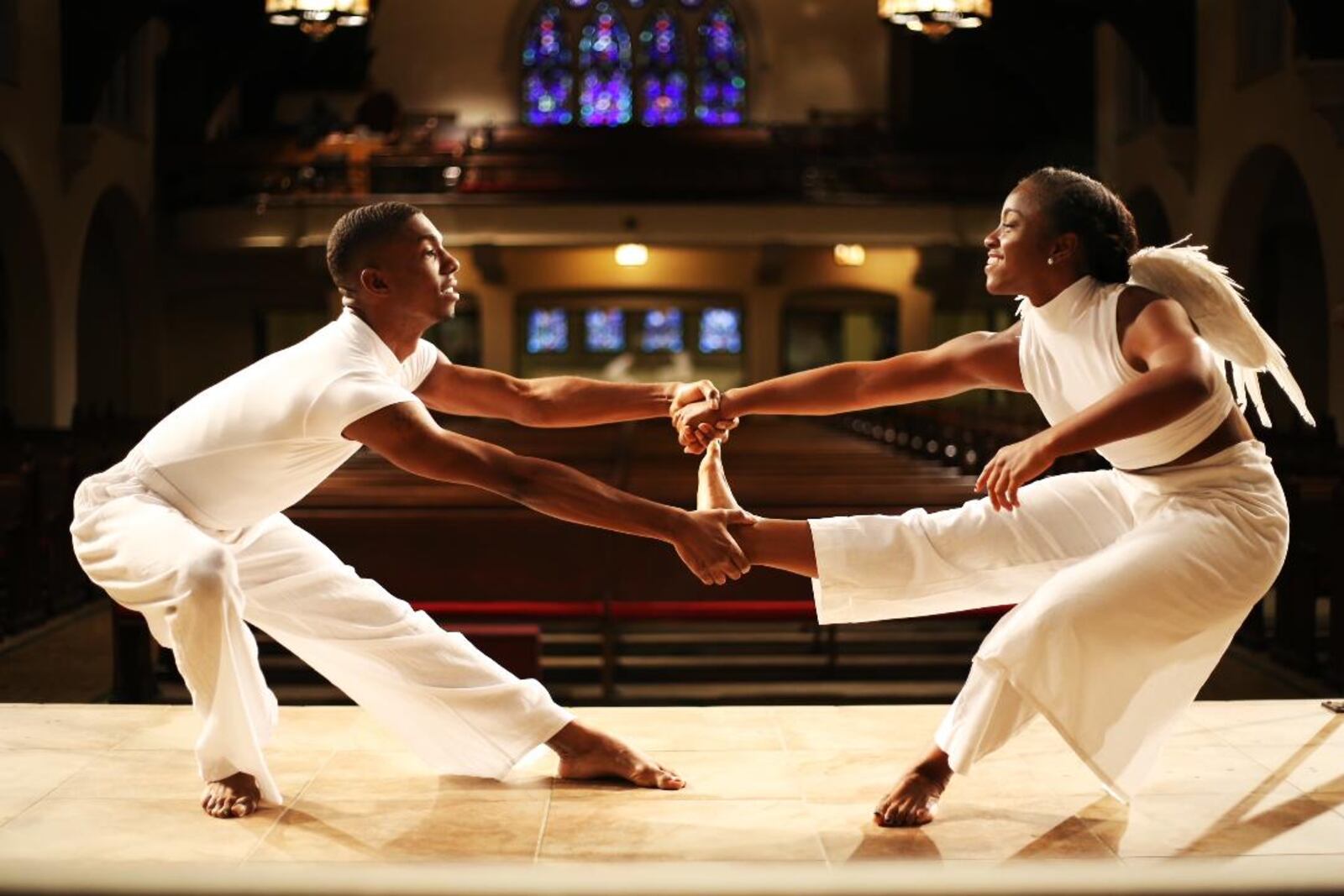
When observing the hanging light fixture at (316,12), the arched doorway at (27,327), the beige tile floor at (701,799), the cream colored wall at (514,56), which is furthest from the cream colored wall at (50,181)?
the beige tile floor at (701,799)

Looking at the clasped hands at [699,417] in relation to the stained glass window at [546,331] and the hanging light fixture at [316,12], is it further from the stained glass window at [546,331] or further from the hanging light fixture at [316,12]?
the stained glass window at [546,331]

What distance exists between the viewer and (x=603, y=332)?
21.4 meters

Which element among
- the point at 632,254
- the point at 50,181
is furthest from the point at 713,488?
the point at 632,254

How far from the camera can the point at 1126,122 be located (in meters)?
16.9

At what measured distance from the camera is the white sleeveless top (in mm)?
3080

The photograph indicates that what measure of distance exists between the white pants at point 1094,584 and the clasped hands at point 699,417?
44 centimetres

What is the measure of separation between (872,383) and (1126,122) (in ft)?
47.1

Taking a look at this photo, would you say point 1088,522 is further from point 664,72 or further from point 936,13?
point 664,72

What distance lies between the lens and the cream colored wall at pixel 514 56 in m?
23.5

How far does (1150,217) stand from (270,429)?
15641mm

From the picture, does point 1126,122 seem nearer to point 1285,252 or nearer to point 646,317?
point 1285,252

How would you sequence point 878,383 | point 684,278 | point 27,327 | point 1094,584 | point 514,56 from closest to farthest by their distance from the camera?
point 1094,584
point 878,383
point 27,327
point 684,278
point 514,56

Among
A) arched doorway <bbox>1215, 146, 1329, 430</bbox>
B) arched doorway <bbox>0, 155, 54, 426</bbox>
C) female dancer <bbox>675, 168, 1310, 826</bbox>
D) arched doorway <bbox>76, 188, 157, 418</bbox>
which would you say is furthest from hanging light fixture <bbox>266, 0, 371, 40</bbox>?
female dancer <bbox>675, 168, 1310, 826</bbox>

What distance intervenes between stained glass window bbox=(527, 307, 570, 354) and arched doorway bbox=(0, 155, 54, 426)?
24.1 ft
